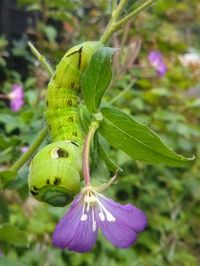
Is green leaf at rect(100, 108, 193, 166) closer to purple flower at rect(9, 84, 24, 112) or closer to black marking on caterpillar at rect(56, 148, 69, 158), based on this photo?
black marking on caterpillar at rect(56, 148, 69, 158)

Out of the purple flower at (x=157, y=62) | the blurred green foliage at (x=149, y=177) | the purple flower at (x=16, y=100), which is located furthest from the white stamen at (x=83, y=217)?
the purple flower at (x=157, y=62)

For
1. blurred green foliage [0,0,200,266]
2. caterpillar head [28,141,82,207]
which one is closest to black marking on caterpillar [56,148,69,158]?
caterpillar head [28,141,82,207]

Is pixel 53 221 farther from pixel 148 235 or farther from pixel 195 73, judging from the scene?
pixel 195 73

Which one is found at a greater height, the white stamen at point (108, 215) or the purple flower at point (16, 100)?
the white stamen at point (108, 215)

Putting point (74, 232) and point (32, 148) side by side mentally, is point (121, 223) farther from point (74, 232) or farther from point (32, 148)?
point (32, 148)

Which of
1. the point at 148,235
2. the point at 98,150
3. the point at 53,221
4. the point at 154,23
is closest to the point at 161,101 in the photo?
the point at 154,23

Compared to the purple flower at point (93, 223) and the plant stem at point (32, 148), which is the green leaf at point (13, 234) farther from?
the purple flower at point (93, 223)
